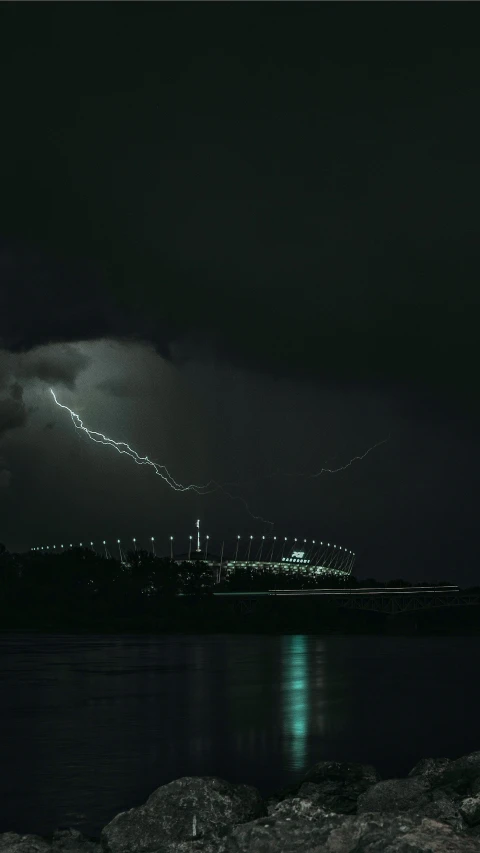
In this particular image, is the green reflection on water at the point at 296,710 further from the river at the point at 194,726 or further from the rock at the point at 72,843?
the rock at the point at 72,843

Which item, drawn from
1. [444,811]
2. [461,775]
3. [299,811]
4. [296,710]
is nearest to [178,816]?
[299,811]

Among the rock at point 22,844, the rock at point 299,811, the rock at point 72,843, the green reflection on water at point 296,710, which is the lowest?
the green reflection on water at point 296,710

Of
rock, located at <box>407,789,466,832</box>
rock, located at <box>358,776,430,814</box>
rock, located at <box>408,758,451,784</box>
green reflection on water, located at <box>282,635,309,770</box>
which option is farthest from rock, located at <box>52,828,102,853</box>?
green reflection on water, located at <box>282,635,309,770</box>

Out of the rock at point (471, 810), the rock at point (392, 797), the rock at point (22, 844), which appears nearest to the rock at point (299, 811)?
Answer: the rock at point (392, 797)

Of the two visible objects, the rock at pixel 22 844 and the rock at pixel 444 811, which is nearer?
the rock at pixel 22 844

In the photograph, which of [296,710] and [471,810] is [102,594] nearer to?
[296,710]

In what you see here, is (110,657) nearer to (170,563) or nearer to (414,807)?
(414,807)

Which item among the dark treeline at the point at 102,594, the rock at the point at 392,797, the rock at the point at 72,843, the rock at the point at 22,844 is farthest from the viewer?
the dark treeline at the point at 102,594
